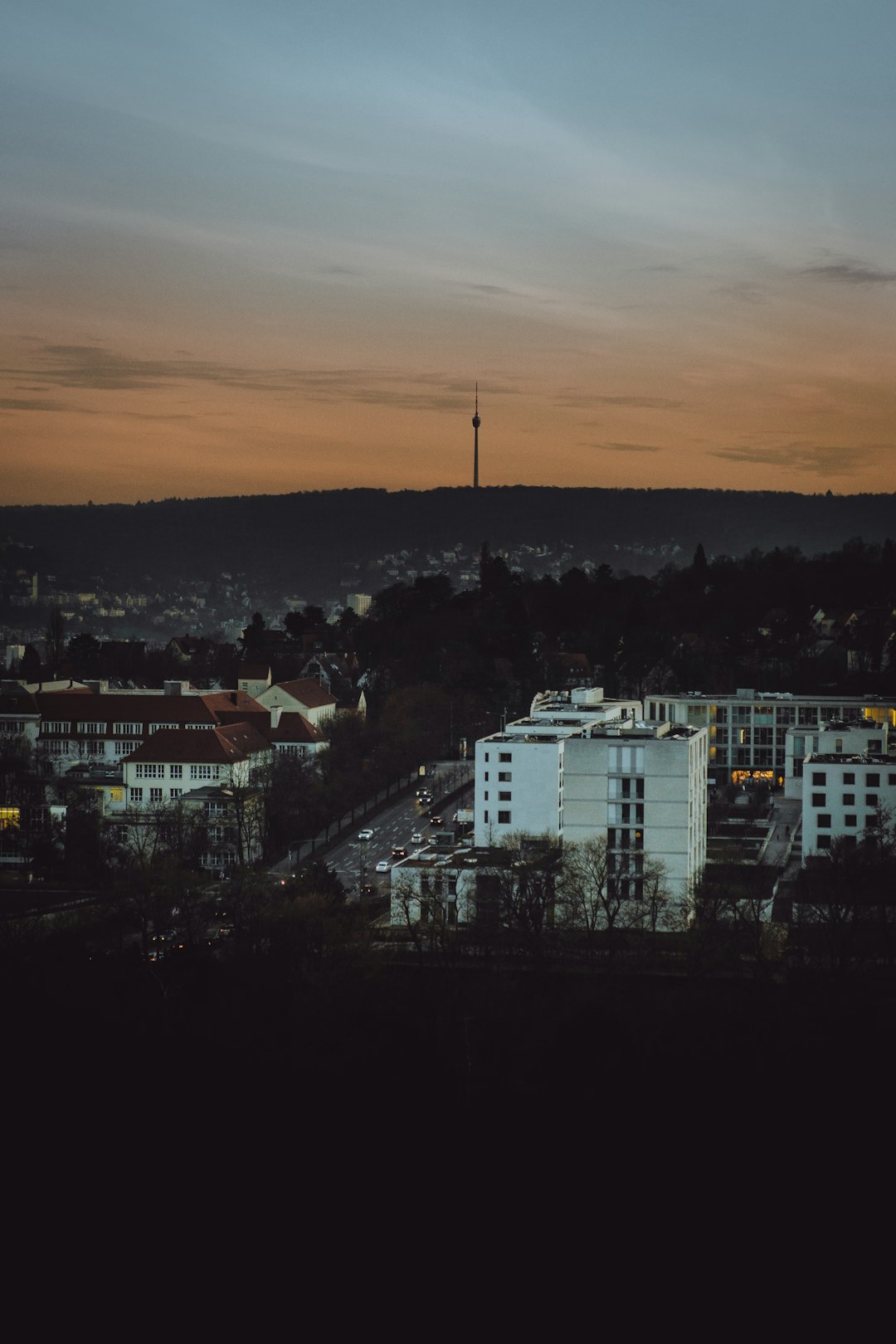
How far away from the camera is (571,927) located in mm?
27938

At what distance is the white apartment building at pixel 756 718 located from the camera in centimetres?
4547

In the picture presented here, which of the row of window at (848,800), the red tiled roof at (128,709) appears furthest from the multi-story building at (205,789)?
the row of window at (848,800)

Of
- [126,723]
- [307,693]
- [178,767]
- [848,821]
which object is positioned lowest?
[848,821]

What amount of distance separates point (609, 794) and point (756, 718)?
14.9 m

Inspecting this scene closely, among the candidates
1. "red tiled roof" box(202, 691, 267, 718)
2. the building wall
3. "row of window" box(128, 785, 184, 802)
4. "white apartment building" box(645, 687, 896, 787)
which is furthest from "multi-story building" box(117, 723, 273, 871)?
"white apartment building" box(645, 687, 896, 787)

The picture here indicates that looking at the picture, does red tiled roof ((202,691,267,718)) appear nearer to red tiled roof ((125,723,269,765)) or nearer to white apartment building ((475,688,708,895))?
red tiled roof ((125,723,269,765))

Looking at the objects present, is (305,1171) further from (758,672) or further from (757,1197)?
(758,672)

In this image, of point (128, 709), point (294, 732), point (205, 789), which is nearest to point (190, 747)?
point (205, 789)

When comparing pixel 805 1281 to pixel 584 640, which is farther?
pixel 584 640

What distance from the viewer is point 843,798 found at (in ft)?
110

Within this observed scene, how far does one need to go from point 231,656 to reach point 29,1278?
52353 mm

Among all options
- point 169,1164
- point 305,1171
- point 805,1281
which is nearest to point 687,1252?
point 805,1281

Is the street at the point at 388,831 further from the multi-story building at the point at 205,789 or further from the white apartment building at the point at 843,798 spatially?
the white apartment building at the point at 843,798

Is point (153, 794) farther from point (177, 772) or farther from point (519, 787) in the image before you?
point (519, 787)
